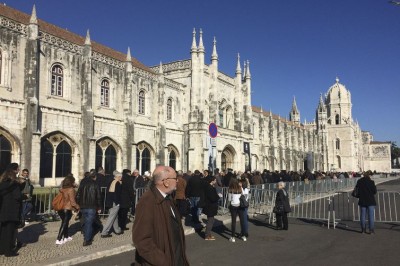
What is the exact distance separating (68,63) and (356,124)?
8727 centimetres

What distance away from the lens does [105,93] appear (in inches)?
971

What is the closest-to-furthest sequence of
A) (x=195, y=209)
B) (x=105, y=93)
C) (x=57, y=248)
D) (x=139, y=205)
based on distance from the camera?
(x=139, y=205), (x=57, y=248), (x=195, y=209), (x=105, y=93)

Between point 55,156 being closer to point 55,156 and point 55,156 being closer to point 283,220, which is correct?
point 55,156

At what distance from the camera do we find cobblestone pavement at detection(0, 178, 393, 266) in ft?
23.7

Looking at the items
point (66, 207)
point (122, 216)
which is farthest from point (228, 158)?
point (66, 207)

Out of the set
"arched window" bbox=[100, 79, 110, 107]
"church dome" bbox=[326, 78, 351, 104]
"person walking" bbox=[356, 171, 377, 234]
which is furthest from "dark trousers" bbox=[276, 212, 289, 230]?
"church dome" bbox=[326, 78, 351, 104]

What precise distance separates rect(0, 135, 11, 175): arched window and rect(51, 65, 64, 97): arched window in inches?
168

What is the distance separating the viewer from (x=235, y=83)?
40.1 meters

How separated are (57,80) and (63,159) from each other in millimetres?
4879

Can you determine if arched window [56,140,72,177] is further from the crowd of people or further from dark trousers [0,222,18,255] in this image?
dark trousers [0,222,18,255]

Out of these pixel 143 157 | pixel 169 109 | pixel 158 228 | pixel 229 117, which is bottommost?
pixel 158 228

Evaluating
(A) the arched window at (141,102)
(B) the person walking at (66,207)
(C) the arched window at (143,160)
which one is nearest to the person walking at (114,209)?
(B) the person walking at (66,207)

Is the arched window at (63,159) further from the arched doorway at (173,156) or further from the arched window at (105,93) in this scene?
the arched doorway at (173,156)

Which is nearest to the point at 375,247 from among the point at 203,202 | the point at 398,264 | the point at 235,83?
the point at 398,264
